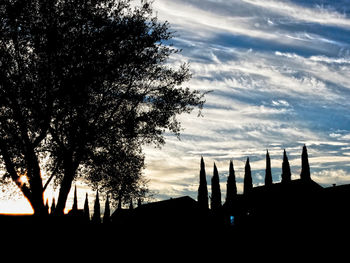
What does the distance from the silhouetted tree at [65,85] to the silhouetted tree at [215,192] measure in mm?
75511

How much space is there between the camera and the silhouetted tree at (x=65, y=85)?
1955cm

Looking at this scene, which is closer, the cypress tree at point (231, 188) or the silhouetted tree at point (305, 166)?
the silhouetted tree at point (305, 166)

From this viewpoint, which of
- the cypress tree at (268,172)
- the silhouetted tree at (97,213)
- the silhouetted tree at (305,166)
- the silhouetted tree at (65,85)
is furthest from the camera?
the silhouetted tree at (97,213)

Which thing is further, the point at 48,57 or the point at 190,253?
the point at 190,253

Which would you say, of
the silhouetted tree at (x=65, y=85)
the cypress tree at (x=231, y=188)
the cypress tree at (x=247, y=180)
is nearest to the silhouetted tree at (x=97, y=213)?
the cypress tree at (x=231, y=188)

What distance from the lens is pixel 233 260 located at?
28281 mm

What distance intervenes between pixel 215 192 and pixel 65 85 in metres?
80.4

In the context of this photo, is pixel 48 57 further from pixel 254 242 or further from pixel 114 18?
pixel 254 242

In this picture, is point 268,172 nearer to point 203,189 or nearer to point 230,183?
point 230,183

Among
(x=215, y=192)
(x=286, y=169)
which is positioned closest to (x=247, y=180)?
(x=215, y=192)

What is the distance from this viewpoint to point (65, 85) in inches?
762

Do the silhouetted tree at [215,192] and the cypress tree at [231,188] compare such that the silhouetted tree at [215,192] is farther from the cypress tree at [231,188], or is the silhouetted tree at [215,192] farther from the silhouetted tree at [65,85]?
the silhouetted tree at [65,85]

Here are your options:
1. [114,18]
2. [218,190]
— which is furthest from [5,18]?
[218,190]

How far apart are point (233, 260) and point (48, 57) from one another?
728 inches
